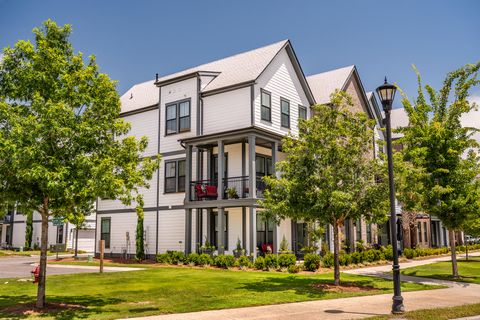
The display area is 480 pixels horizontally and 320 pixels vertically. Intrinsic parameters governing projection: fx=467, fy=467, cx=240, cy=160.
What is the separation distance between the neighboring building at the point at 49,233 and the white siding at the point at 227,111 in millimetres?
20436

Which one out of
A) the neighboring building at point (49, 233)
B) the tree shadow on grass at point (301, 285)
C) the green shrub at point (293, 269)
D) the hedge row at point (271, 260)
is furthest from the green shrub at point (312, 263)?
the neighboring building at point (49, 233)

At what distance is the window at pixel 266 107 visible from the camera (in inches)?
1081

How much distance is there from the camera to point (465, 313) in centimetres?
1186

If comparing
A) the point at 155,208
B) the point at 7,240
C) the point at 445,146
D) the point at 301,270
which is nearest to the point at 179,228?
the point at 155,208

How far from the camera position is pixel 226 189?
86.8ft

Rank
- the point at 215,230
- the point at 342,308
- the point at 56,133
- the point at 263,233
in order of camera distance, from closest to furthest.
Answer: the point at 56,133
the point at 342,308
the point at 263,233
the point at 215,230

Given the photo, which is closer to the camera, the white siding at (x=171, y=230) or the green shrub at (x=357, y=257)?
the green shrub at (x=357, y=257)

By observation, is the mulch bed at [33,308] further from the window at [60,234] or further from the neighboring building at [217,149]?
the window at [60,234]

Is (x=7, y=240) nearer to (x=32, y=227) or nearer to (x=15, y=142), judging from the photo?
(x=32, y=227)

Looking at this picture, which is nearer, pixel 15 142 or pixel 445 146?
pixel 15 142

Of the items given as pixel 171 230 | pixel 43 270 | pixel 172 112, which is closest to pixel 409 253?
pixel 171 230

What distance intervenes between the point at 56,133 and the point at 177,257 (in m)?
15.6

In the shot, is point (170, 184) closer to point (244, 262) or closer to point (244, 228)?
point (244, 228)

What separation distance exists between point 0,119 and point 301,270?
15.6 metres
